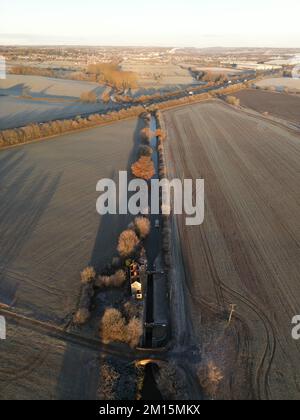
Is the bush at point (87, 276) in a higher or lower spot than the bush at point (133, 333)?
higher

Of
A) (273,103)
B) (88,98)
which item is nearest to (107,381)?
(88,98)

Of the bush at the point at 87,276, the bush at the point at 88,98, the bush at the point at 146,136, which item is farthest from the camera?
the bush at the point at 88,98

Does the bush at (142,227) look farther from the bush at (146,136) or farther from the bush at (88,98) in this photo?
the bush at (88,98)

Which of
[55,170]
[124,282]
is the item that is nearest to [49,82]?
[55,170]

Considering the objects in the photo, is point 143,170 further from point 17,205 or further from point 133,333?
point 133,333

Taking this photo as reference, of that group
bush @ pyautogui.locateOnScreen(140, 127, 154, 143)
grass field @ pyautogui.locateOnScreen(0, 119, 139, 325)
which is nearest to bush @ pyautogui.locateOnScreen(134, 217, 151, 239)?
grass field @ pyautogui.locateOnScreen(0, 119, 139, 325)

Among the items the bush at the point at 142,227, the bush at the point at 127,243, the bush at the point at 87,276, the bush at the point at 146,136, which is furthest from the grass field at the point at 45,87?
the bush at the point at 87,276
